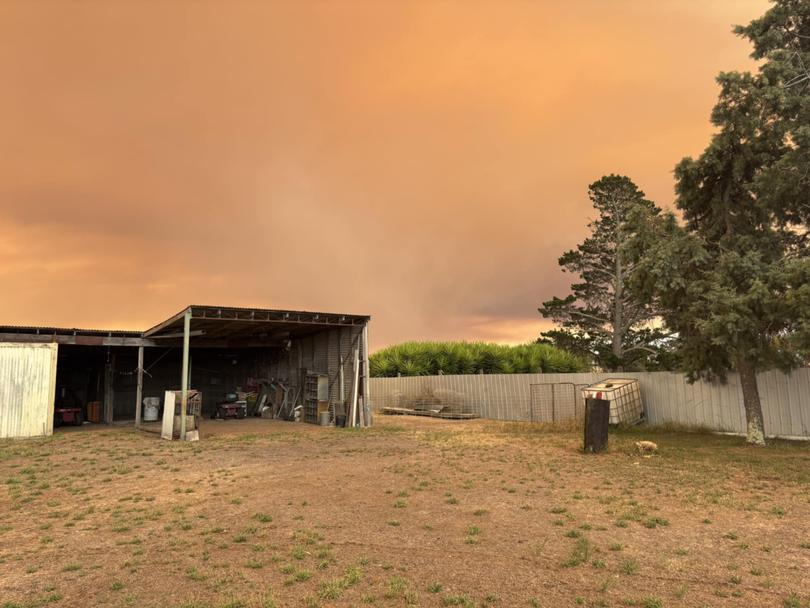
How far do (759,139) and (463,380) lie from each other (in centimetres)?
1661

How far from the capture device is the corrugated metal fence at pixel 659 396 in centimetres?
1691

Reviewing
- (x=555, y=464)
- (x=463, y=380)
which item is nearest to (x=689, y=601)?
(x=555, y=464)

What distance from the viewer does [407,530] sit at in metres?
7.12

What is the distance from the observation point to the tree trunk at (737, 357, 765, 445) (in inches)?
621

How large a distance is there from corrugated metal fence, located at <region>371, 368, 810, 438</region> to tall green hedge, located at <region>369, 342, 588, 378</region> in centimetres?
265

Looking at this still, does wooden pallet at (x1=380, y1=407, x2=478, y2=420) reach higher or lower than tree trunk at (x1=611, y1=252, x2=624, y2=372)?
lower

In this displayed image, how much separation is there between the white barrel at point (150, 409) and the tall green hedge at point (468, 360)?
12.6 m

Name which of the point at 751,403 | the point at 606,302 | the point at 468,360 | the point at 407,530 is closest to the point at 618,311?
the point at 606,302

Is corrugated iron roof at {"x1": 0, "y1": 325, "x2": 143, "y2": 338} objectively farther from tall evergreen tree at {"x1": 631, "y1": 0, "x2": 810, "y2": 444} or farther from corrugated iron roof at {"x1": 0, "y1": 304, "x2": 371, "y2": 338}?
tall evergreen tree at {"x1": 631, "y1": 0, "x2": 810, "y2": 444}

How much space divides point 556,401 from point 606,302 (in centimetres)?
1440

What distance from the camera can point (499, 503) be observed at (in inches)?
339

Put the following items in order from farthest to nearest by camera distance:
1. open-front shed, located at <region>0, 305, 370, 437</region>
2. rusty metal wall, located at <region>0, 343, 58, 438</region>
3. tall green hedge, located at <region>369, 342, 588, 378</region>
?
tall green hedge, located at <region>369, 342, 588, 378</region> → open-front shed, located at <region>0, 305, 370, 437</region> → rusty metal wall, located at <region>0, 343, 58, 438</region>

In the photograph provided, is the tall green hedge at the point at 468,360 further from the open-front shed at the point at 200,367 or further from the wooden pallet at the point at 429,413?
the open-front shed at the point at 200,367

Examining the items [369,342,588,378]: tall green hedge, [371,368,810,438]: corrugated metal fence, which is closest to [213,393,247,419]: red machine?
[371,368,810,438]: corrugated metal fence
